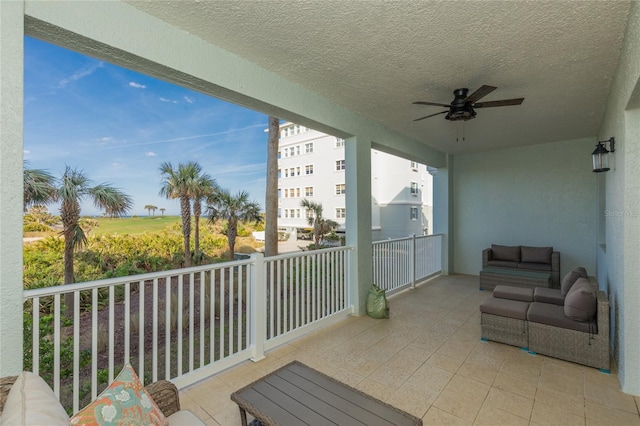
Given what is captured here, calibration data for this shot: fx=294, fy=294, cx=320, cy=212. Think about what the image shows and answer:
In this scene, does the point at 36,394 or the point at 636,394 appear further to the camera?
the point at 636,394

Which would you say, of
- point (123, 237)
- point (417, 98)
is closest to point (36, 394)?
point (417, 98)

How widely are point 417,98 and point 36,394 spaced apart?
413cm

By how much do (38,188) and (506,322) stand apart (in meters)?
7.10

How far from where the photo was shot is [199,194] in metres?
8.30

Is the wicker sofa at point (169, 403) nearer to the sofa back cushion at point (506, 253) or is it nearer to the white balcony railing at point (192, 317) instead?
the white balcony railing at point (192, 317)

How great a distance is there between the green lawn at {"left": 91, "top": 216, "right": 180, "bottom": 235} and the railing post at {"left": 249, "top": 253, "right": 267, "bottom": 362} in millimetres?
5130

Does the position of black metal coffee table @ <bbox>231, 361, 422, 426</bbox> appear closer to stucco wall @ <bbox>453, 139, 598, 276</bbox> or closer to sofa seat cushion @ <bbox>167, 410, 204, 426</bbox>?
sofa seat cushion @ <bbox>167, 410, 204, 426</bbox>

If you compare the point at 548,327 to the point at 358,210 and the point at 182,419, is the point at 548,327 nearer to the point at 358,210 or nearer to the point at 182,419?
the point at 358,210

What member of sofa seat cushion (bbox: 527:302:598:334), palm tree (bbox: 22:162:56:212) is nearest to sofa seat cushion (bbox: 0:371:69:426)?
sofa seat cushion (bbox: 527:302:598:334)

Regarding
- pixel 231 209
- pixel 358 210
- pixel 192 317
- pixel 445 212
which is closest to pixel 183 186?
pixel 231 209

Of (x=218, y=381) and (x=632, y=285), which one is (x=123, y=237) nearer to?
(x=218, y=381)

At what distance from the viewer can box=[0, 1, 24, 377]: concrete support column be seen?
5.29ft

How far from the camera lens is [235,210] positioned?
990 cm

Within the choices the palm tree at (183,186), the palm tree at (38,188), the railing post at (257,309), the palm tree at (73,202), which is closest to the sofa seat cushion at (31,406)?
the railing post at (257,309)
